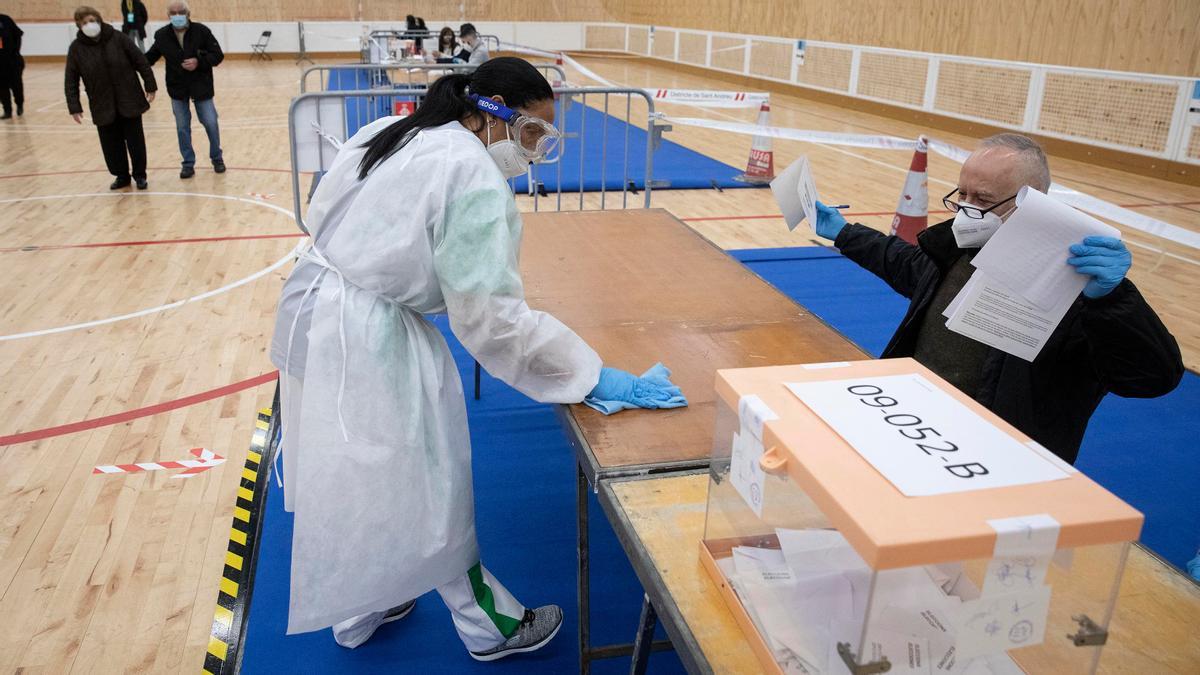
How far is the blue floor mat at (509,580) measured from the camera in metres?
2.34

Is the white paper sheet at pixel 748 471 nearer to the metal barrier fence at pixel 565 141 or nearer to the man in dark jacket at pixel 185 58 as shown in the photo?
the metal barrier fence at pixel 565 141

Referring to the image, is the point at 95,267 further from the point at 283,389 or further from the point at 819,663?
the point at 819,663

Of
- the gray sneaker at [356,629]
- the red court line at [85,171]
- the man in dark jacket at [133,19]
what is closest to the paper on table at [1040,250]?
the gray sneaker at [356,629]

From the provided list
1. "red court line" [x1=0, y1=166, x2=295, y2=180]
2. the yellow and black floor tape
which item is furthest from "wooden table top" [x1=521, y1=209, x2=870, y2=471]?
"red court line" [x1=0, y1=166, x2=295, y2=180]

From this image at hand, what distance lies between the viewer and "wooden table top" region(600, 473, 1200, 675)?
124 cm

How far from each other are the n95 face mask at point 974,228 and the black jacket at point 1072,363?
0.09 meters

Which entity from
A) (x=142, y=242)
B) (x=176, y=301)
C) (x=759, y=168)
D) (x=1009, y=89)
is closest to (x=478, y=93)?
(x=176, y=301)

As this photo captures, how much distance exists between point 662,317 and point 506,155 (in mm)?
735

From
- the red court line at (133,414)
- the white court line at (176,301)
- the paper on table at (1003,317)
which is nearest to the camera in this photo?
the paper on table at (1003,317)

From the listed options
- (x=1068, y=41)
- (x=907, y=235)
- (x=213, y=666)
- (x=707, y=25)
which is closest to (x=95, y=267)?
(x=213, y=666)

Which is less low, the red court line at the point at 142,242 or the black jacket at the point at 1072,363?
the black jacket at the point at 1072,363

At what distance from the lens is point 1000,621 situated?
1058mm

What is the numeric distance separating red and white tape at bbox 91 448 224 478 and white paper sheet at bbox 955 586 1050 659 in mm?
2956

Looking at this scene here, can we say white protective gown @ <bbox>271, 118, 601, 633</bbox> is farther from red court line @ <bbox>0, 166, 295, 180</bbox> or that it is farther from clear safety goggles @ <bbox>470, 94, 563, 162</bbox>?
red court line @ <bbox>0, 166, 295, 180</bbox>
